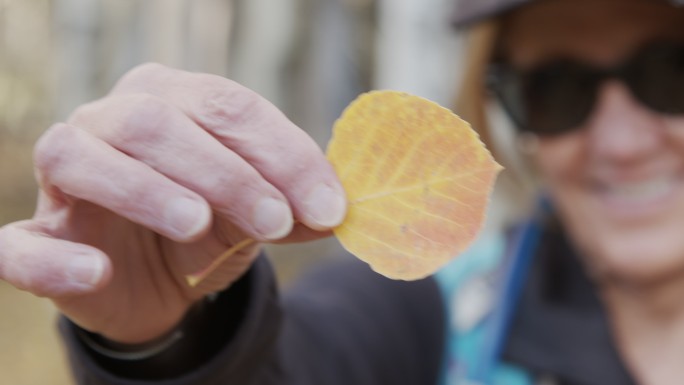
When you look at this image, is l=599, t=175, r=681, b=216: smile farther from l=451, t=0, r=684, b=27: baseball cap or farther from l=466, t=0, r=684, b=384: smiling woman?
l=451, t=0, r=684, b=27: baseball cap

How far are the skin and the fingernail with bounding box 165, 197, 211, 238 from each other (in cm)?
74

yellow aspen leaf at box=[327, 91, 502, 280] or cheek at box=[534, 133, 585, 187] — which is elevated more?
yellow aspen leaf at box=[327, 91, 502, 280]

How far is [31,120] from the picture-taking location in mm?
3568

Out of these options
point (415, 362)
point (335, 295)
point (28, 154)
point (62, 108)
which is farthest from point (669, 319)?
point (62, 108)

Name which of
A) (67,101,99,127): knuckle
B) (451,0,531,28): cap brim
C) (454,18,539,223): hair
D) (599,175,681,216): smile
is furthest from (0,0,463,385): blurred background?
(67,101,99,127): knuckle

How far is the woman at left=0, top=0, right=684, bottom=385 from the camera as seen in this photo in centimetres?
43

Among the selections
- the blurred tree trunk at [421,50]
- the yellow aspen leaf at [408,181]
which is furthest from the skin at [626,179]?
the blurred tree trunk at [421,50]

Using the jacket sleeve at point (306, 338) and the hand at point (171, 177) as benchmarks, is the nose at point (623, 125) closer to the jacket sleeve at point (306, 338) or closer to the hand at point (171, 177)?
the jacket sleeve at point (306, 338)

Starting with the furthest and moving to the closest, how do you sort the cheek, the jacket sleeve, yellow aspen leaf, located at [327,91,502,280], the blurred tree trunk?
the blurred tree trunk < the cheek < the jacket sleeve < yellow aspen leaf, located at [327,91,502,280]

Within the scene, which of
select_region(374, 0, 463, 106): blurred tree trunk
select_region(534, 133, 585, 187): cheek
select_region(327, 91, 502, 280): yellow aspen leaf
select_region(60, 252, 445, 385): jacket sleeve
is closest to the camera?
select_region(327, 91, 502, 280): yellow aspen leaf

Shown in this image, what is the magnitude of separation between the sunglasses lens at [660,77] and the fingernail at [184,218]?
75 cm

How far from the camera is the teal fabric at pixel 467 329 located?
0.99 m

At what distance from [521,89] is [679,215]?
29 cm

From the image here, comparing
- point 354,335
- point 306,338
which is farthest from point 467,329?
point 306,338
